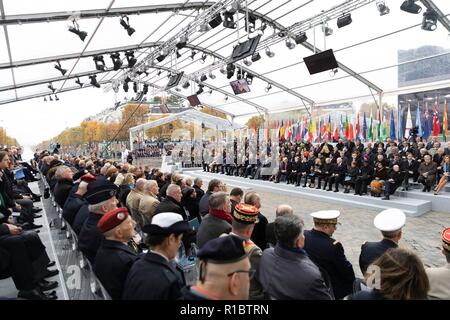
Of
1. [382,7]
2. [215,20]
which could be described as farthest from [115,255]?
[382,7]

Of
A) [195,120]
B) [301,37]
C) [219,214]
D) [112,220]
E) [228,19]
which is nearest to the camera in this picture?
[112,220]

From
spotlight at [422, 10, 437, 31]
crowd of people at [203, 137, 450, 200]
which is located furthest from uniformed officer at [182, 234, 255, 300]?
spotlight at [422, 10, 437, 31]

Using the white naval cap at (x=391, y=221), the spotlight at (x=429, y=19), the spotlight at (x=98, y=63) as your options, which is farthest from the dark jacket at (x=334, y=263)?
the spotlight at (x=98, y=63)

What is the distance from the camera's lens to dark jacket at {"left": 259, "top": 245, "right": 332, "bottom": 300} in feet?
6.38

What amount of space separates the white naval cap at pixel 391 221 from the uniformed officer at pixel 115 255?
80.0 inches

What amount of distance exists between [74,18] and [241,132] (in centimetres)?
1407

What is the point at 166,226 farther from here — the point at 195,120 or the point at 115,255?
the point at 195,120

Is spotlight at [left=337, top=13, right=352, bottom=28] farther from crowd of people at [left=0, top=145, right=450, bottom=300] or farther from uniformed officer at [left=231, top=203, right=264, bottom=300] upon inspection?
uniformed officer at [left=231, top=203, right=264, bottom=300]

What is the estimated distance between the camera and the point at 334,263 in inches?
103

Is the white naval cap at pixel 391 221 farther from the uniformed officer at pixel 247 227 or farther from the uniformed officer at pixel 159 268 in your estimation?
the uniformed officer at pixel 159 268

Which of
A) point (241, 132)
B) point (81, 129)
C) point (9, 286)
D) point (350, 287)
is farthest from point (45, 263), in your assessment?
point (81, 129)

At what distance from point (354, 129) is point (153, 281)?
15.6 meters

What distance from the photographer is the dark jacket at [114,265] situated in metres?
2.14

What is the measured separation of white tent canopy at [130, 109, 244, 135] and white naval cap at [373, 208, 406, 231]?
18890 millimetres
